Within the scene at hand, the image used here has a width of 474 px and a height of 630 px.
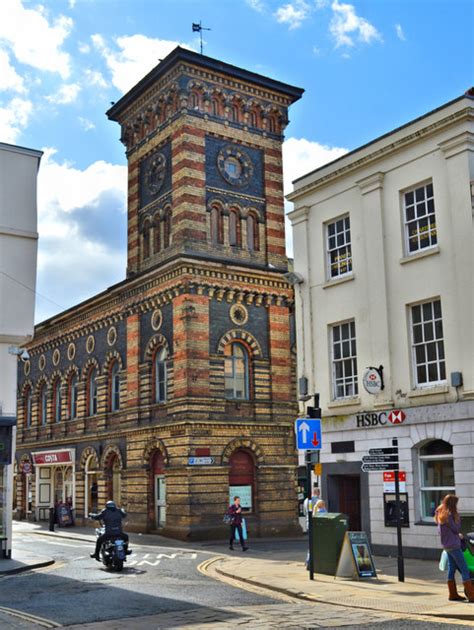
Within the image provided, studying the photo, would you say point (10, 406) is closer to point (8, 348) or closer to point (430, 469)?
point (8, 348)

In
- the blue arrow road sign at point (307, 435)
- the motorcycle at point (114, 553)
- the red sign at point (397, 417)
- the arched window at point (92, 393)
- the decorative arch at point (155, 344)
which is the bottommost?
the motorcycle at point (114, 553)

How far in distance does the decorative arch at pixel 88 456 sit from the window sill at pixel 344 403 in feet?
62.4

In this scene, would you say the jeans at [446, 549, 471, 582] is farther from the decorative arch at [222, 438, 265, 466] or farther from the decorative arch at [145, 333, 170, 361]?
the decorative arch at [145, 333, 170, 361]

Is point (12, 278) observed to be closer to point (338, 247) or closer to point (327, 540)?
point (338, 247)

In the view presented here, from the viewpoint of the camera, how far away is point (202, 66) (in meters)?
34.4

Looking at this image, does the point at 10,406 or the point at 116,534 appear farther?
the point at 10,406

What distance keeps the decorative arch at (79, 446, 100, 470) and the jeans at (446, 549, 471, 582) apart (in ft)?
87.6

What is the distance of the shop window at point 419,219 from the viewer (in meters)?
19.5

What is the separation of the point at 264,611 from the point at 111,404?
86.5ft

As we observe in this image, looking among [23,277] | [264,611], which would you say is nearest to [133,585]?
[264,611]

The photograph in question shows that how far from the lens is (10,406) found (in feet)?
74.3

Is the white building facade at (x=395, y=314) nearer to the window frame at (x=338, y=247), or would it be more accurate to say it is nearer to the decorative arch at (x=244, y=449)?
the window frame at (x=338, y=247)

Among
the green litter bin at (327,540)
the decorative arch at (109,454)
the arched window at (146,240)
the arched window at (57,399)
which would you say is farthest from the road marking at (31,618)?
the arched window at (57,399)

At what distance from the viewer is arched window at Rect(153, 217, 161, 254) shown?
117ft
